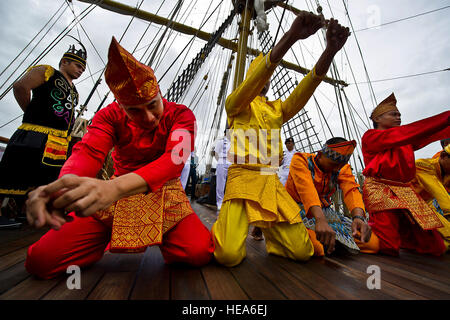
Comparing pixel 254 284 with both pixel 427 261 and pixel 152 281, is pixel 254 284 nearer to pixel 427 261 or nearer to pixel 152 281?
pixel 152 281

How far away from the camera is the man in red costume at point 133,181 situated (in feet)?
2.80

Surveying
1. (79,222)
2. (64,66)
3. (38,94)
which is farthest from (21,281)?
(64,66)

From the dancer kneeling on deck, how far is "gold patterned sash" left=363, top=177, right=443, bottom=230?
0.99 ft

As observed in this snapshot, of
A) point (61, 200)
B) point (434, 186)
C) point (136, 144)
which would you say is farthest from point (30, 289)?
point (434, 186)

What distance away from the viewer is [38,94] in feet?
5.80

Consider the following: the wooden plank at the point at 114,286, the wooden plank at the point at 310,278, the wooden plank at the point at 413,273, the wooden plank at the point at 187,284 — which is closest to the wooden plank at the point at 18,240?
the wooden plank at the point at 114,286

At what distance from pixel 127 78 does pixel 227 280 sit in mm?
1039

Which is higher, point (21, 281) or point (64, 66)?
point (64, 66)

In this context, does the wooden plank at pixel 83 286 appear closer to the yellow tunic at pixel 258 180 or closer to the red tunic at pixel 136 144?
the red tunic at pixel 136 144

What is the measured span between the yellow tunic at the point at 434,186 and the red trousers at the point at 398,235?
26 cm

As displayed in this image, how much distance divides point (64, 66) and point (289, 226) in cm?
255

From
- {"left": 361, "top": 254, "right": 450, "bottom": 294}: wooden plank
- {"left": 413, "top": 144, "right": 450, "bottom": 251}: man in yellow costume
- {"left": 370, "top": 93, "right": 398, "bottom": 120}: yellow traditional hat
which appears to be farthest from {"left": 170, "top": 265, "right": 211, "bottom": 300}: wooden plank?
{"left": 413, "top": 144, "right": 450, "bottom": 251}: man in yellow costume

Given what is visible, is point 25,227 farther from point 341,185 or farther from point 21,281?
point 341,185

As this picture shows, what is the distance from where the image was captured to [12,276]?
87cm
